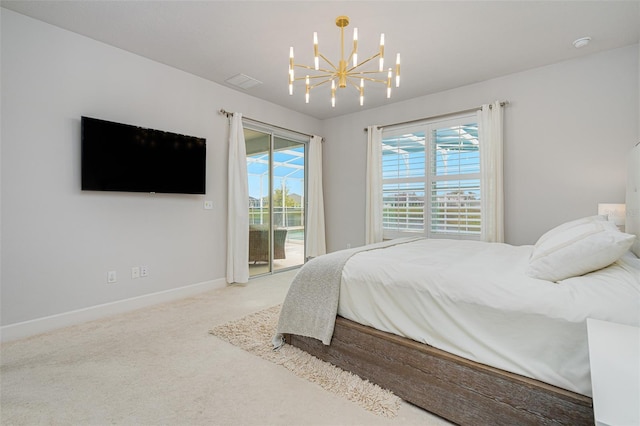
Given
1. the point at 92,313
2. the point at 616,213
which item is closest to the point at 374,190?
the point at 616,213

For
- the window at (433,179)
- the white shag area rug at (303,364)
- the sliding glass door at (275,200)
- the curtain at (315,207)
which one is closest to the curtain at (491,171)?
the window at (433,179)

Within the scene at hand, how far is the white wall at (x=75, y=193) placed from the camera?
7.98 feet

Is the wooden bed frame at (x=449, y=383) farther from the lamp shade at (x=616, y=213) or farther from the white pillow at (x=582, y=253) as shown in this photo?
the lamp shade at (x=616, y=213)

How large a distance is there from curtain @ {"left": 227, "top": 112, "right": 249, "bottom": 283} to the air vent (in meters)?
0.37

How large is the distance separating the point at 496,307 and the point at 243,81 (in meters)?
3.66

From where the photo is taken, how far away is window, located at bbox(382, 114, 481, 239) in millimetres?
3918

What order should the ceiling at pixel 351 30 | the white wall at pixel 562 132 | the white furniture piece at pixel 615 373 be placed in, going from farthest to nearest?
the white wall at pixel 562 132 < the ceiling at pixel 351 30 < the white furniture piece at pixel 615 373

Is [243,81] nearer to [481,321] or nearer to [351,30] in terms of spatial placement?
[351,30]

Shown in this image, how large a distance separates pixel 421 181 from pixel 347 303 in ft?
9.73

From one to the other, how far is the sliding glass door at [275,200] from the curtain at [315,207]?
167 mm

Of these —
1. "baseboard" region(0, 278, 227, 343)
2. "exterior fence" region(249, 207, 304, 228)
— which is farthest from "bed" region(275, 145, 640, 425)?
"exterior fence" region(249, 207, 304, 228)

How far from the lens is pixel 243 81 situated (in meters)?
3.76

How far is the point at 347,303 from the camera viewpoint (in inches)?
74.9

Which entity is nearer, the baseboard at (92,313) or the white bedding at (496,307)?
the white bedding at (496,307)
